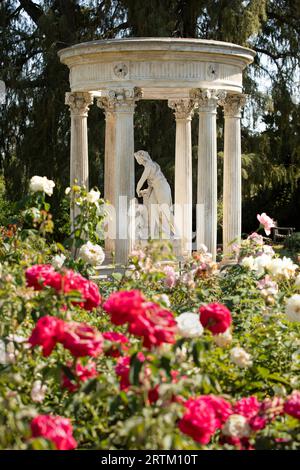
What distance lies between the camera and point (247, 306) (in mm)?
15250

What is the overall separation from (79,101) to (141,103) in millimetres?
14905

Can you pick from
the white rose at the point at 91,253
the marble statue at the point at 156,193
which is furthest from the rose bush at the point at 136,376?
the marble statue at the point at 156,193

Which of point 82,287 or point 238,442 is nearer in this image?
point 238,442

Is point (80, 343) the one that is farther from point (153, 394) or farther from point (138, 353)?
point (153, 394)

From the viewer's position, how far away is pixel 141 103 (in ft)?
157

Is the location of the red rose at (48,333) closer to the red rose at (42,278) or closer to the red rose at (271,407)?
the red rose at (42,278)

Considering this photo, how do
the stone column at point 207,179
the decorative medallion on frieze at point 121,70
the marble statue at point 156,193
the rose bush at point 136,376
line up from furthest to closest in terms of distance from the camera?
the marble statue at point 156,193, the stone column at point 207,179, the decorative medallion on frieze at point 121,70, the rose bush at point 136,376

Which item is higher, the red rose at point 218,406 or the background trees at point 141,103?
the background trees at point 141,103

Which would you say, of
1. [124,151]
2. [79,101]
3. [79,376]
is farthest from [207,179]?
[79,376]

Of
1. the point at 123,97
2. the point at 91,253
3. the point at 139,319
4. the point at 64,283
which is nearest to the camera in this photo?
the point at 139,319

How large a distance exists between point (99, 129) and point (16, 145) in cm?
552

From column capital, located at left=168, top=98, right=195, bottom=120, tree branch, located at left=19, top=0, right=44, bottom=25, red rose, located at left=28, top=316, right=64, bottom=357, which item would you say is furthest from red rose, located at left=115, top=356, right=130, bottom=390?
tree branch, located at left=19, top=0, right=44, bottom=25

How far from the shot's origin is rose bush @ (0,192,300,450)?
25.5 ft

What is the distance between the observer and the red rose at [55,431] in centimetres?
743
